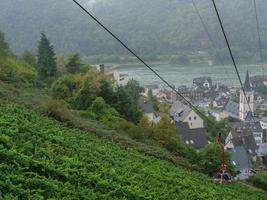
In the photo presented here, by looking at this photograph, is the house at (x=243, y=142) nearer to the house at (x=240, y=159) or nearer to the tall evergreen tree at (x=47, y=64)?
the house at (x=240, y=159)

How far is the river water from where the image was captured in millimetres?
82688

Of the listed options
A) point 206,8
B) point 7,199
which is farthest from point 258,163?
point 206,8

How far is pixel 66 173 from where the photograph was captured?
816 cm

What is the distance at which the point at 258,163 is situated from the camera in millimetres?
38625

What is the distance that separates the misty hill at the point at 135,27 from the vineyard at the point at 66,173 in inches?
3247

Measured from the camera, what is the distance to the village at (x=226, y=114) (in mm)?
38719

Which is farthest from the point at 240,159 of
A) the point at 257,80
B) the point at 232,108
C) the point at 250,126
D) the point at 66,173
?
the point at 257,80

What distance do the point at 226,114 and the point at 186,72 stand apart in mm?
26176

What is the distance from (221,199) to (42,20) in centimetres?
11107

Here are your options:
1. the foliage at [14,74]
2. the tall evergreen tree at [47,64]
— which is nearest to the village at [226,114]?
the tall evergreen tree at [47,64]

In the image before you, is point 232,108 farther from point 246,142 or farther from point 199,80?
point 246,142

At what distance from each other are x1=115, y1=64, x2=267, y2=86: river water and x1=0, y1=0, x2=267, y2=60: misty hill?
800 centimetres

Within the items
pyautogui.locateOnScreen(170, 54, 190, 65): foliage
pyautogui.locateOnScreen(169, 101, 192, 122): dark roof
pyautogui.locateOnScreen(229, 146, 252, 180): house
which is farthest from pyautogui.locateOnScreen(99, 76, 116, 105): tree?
pyautogui.locateOnScreen(170, 54, 190, 65): foliage

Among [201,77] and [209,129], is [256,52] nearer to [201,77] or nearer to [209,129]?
[201,77]
